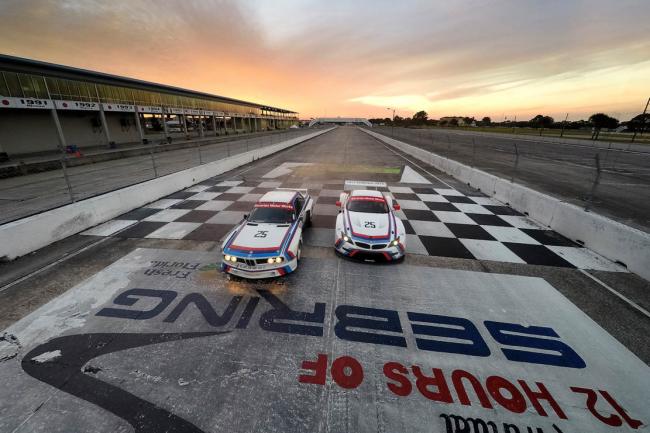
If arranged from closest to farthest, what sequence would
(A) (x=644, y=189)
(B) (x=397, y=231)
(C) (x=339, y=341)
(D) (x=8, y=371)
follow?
(D) (x=8, y=371) → (C) (x=339, y=341) → (B) (x=397, y=231) → (A) (x=644, y=189)

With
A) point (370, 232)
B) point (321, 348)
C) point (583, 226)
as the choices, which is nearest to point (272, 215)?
point (370, 232)

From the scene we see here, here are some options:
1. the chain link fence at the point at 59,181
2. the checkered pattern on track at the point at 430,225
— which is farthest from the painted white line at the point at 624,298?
the chain link fence at the point at 59,181

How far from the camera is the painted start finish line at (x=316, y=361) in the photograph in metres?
3.31

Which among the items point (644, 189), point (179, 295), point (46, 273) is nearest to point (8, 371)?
point (179, 295)

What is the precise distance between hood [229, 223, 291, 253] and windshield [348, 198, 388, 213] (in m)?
2.26

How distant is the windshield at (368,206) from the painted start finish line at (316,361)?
7.94ft

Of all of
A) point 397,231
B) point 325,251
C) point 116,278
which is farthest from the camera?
point 325,251

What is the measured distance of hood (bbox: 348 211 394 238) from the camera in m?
6.80

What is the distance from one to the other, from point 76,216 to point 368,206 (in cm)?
958

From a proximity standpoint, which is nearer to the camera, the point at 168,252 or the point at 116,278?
the point at 116,278

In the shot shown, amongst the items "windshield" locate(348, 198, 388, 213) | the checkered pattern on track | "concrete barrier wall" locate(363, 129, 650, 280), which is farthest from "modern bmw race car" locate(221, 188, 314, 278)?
"concrete barrier wall" locate(363, 129, 650, 280)

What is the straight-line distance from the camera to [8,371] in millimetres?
3846

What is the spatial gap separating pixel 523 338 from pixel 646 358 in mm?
1745

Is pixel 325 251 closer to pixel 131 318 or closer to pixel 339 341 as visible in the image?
pixel 339 341
